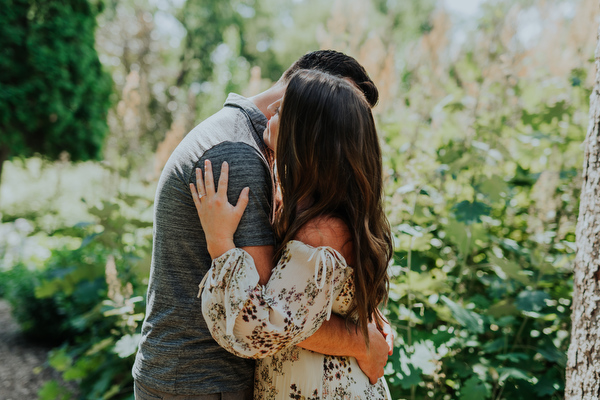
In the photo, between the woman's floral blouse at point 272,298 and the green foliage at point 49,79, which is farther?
the green foliage at point 49,79

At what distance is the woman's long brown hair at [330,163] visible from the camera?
1236 millimetres

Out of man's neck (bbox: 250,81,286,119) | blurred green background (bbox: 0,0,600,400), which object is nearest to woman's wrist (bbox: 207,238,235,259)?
man's neck (bbox: 250,81,286,119)

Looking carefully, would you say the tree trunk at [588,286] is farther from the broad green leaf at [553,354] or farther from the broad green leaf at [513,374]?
the broad green leaf at [553,354]

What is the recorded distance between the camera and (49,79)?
25.1ft

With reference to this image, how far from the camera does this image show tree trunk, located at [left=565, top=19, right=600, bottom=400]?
1.64 metres

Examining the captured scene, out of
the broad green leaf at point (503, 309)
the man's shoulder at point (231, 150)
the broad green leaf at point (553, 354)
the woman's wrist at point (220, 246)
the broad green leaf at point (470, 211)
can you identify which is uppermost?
the man's shoulder at point (231, 150)

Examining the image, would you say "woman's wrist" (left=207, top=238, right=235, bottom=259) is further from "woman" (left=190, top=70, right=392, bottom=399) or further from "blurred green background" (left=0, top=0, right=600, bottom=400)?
"blurred green background" (left=0, top=0, right=600, bottom=400)

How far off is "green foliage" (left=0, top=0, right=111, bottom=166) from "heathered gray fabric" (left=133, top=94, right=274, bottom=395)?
765 centimetres

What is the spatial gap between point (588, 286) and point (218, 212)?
1.51 metres

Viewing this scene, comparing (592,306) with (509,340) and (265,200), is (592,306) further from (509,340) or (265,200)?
(265,200)

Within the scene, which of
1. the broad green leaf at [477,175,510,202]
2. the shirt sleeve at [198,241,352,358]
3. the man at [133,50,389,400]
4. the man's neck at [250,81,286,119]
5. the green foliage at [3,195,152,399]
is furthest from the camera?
the green foliage at [3,195,152,399]

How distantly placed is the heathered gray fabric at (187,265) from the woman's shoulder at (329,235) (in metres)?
0.11

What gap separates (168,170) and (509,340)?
2.32 m

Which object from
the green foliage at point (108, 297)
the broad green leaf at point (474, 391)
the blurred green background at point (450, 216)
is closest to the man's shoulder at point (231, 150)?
the blurred green background at point (450, 216)
